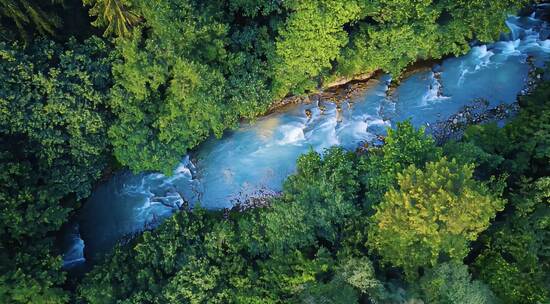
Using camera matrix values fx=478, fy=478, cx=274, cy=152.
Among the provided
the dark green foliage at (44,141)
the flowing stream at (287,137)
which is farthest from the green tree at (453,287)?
the dark green foliage at (44,141)

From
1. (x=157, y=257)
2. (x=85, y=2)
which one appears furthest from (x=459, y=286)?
(x=85, y=2)

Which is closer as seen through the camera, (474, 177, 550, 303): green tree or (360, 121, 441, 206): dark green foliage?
(474, 177, 550, 303): green tree

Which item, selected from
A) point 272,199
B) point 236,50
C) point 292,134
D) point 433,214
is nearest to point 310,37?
point 236,50

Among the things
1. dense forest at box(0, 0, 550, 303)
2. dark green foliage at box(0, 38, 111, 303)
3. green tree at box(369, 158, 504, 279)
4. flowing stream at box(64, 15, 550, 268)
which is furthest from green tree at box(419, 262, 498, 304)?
dark green foliage at box(0, 38, 111, 303)

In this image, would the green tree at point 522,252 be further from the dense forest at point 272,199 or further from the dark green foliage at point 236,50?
the dark green foliage at point 236,50

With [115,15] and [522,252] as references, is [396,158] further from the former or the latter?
[115,15]

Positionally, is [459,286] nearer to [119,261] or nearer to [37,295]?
[119,261]

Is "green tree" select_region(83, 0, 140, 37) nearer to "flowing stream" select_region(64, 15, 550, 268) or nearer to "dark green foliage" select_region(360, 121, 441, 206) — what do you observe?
"flowing stream" select_region(64, 15, 550, 268)
